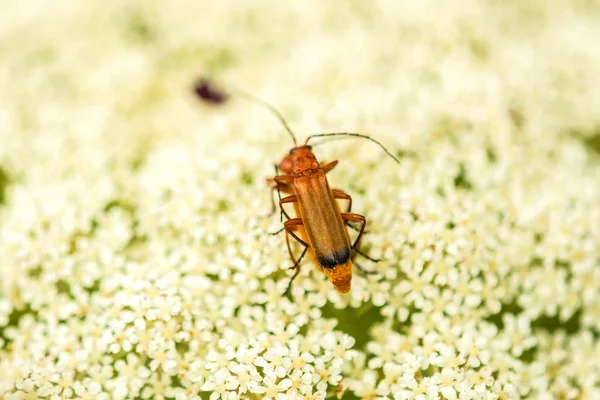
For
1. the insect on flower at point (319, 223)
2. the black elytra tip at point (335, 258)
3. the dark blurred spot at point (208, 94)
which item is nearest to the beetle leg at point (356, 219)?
the insect on flower at point (319, 223)

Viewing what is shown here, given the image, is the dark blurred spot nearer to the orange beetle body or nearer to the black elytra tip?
the orange beetle body

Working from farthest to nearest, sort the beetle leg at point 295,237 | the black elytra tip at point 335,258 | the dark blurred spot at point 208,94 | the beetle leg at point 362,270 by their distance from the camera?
1. the dark blurred spot at point 208,94
2. the beetle leg at point 362,270
3. the beetle leg at point 295,237
4. the black elytra tip at point 335,258

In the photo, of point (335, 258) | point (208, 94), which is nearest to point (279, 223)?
point (335, 258)

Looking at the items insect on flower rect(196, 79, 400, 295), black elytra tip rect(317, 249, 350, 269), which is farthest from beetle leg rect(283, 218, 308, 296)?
black elytra tip rect(317, 249, 350, 269)

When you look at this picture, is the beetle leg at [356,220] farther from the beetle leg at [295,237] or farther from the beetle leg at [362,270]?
the beetle leg at [295,237]

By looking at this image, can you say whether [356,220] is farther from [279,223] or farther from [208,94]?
[208,94]

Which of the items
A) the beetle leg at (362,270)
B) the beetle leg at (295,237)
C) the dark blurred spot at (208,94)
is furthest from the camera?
the dark blurred spot at (208,94)
